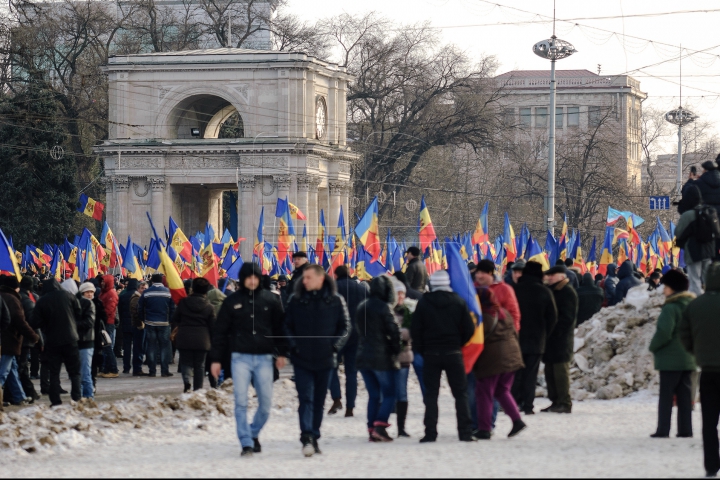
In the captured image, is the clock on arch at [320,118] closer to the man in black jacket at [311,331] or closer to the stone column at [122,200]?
the stone column at [122,200]

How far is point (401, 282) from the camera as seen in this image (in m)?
15.8

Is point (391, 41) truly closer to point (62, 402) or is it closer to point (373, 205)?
point (373, 205)

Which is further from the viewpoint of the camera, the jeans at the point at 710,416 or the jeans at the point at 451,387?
the jeans at the point at 451,387

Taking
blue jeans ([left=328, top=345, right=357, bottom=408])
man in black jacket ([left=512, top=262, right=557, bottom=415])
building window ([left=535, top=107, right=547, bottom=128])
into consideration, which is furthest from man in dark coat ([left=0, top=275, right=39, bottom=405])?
building window ([left=535, top=107, right=547, bottom=128])

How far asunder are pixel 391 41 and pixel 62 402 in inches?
2108

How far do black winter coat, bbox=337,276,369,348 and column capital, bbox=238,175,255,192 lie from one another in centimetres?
4275

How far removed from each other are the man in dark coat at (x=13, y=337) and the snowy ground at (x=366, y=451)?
1475mm

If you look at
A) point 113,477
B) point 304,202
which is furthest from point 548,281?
point 304,202

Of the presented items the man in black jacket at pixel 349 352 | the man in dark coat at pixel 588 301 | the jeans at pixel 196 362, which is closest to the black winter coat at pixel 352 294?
the man in black jacket at pixel 349 352

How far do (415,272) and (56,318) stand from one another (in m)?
4.08

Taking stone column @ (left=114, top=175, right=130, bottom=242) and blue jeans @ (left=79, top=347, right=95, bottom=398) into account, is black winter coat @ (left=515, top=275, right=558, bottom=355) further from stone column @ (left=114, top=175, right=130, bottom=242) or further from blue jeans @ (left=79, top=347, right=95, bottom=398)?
stone column @ (left=114, top=175, right=130, bottom=242)

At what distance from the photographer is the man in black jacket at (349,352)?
16.3 metres

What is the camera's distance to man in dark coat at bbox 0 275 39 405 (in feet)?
57.5

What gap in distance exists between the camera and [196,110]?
63.8 m
